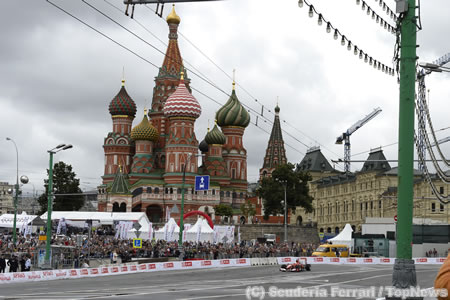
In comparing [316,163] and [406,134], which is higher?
[316,163]

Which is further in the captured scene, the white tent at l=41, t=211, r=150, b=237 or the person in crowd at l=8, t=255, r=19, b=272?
the white tent at l=41, t=211, r=150, b=237

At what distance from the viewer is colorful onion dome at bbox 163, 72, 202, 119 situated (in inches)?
3927

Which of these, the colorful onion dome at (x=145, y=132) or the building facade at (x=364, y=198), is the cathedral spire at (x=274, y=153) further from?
the colorful onion dome at (x=145, y=132)

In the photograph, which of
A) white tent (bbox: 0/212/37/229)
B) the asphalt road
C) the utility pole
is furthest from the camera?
white tent (bbox: 0/212/37/229)

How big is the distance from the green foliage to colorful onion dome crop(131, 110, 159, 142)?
16.4 metres

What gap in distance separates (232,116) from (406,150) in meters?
99.1

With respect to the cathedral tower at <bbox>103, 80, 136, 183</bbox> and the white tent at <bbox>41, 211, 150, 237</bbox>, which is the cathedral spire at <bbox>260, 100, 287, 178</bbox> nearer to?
the cathedral tower at <bbox>103, 80, 136, 183</bbox>

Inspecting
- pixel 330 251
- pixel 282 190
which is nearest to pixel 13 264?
pixel 330 251

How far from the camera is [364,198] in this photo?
385 feet

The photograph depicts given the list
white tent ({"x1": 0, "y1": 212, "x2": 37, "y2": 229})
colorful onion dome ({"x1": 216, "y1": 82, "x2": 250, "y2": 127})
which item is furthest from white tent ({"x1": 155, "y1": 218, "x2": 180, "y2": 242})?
colorful onion dome ({"x1": 216, "y1": 82, "x2": 250, "y2": 127})

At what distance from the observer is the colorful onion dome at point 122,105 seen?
112 m

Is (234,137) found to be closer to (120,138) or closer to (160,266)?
(120,138)

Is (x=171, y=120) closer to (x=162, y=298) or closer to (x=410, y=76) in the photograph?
(x=162, y=298)

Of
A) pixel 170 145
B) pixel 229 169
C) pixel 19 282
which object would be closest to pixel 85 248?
pixel 19 282
